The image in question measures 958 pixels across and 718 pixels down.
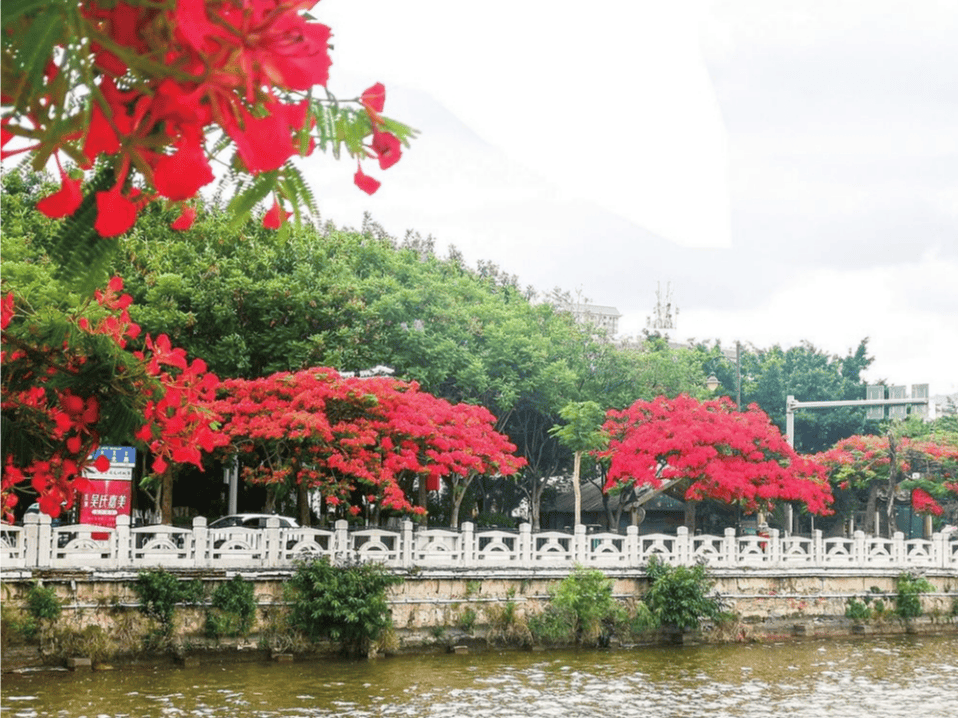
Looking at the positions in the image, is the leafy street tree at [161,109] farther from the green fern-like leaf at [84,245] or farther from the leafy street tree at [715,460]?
the leafy street tree at [715,460]

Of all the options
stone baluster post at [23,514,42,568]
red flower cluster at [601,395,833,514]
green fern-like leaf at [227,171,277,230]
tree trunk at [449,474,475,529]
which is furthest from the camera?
tree trunk at [449,474,475,529]

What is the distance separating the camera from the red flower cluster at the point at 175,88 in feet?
5.78

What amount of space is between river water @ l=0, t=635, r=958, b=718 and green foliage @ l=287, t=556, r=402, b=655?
46 centimetres

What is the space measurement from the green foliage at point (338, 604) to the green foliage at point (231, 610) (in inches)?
26.5

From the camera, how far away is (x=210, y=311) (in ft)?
77.5

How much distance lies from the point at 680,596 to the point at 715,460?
12.4 ft

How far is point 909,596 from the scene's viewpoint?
24.2 metres

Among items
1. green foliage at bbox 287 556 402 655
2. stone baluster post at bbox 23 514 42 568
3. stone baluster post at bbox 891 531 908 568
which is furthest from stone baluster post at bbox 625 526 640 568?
stone baluster post at bbox 23 514 42 568

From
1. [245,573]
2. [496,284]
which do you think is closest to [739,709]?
[245,573]

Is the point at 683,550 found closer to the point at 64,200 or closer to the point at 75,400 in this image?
the point at 75,400

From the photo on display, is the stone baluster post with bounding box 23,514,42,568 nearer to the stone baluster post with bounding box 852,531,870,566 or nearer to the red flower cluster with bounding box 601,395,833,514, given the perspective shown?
the red flower cluster with bounding box 601,395,833,514

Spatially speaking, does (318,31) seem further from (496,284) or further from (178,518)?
(496,284)

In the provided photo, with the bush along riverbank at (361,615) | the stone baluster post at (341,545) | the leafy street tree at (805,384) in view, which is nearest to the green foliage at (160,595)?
the bush along riverbank at (361,615)

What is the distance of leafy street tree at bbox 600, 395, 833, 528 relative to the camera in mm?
23984
